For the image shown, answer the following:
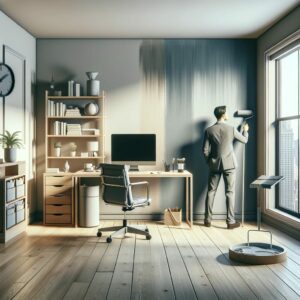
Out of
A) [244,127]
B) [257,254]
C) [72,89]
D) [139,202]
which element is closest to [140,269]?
[257,254]

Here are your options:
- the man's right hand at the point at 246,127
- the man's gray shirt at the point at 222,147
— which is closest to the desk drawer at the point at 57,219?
the man's gray shirt at the point at 222,147

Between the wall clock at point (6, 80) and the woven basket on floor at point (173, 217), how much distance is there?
8.87ft

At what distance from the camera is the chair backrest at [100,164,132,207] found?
5090 millimetres

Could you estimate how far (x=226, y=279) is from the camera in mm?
3623

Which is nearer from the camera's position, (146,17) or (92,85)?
(146,17)

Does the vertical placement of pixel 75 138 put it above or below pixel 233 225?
above

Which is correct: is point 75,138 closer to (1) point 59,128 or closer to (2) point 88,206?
(1) point 59,128

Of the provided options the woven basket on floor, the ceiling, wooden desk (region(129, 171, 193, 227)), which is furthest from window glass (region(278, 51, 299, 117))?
the woven basket on floor

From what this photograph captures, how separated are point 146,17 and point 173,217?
8.97 ft

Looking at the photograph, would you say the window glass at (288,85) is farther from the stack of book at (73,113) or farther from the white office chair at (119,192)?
the stack of book at (73,113)

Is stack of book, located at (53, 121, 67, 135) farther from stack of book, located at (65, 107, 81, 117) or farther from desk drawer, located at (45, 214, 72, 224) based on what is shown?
desk drawer, located at (45, 214, 72, 224)

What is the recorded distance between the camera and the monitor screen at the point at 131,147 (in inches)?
253

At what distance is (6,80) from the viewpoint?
17.5 ft

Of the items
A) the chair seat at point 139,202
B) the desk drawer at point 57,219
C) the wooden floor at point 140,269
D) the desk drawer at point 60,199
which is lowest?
the wooden floor at point 140,269
